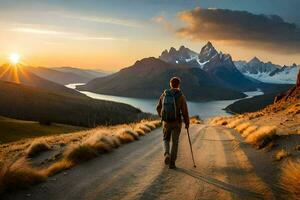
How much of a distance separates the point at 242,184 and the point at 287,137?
7524mm

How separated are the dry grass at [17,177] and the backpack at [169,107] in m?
4.20

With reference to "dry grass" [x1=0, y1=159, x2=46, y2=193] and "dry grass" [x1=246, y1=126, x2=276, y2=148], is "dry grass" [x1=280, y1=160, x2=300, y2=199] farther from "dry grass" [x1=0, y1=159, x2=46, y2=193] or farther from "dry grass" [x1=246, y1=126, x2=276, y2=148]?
"dry grass" [x1=246, y1=126, x2=276, y2=148]

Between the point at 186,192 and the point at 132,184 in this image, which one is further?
the point at 132,184

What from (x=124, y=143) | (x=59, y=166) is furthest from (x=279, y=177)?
(x=124, y=143)

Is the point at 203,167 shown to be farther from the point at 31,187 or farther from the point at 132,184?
the point at 31,187

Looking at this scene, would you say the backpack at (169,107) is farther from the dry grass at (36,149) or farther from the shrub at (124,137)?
the shrub at (124,137)

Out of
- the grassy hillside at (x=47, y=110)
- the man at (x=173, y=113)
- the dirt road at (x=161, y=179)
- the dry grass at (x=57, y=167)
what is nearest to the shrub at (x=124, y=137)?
the dirt road at (x=161, y=179)

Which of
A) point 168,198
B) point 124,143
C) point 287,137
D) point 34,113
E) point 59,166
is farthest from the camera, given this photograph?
point 34,113

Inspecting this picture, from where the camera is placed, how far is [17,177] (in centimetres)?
970

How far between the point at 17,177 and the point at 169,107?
509 centimetres

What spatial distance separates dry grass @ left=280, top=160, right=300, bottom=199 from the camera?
936 centimetres

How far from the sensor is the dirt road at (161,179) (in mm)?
9352

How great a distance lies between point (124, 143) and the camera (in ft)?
65.9

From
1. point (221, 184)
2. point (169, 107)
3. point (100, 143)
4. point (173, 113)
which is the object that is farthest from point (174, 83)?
point (100, 143)
